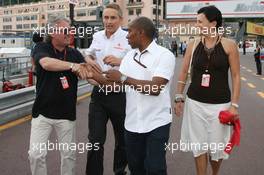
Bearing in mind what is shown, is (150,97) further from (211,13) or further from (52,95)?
(211,13)

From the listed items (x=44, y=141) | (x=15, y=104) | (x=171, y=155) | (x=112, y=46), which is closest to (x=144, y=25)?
(x=112, y=46)

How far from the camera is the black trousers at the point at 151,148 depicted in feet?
10.9

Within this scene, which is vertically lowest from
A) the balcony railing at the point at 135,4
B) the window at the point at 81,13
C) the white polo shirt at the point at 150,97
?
the white polo shirt at the point at 150,97

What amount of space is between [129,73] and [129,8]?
352 ft

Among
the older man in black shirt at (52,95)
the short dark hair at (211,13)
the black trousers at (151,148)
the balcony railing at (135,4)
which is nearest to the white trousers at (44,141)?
the older man in black shirt at (52,95)

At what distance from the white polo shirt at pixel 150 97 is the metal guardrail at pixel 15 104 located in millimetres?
4319

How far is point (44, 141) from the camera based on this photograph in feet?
12.1

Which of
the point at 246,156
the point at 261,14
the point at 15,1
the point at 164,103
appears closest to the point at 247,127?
the point at 246,156

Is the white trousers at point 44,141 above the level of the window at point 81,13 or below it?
below

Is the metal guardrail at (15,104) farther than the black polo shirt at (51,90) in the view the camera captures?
Yes

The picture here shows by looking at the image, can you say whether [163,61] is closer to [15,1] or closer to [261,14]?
[261,14]

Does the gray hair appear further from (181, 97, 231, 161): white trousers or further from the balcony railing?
the balcony railing

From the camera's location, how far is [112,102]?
4199 mm

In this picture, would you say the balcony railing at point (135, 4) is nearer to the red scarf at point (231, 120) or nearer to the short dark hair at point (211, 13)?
the short dark hair at point (211, 13)
